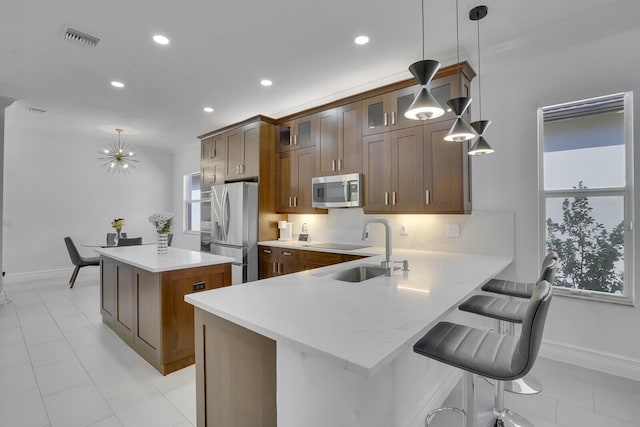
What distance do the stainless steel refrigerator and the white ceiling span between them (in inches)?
50.2

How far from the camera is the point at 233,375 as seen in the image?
132 cm

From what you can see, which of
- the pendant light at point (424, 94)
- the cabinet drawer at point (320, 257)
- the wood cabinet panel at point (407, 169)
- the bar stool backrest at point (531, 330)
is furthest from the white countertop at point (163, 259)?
the bar stool backrest at point (531, 330)

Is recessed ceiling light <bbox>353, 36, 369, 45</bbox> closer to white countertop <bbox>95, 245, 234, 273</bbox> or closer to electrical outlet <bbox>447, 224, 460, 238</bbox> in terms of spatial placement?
electrical outlet <bbox>447, 224, 460, 238</bbox>

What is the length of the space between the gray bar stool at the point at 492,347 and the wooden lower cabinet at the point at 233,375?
0.63 m

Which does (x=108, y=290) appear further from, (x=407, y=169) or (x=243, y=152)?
(x=407, y=169)

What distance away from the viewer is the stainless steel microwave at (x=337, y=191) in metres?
3.46

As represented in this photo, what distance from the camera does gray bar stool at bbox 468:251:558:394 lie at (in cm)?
165

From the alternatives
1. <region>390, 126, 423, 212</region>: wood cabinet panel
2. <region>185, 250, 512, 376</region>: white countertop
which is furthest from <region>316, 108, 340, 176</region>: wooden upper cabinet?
<region>185, 250, 512, 376</region>: white countertop

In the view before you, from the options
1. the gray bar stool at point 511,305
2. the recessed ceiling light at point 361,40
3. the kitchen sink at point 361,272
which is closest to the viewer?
the gray bar stool at point 511,305

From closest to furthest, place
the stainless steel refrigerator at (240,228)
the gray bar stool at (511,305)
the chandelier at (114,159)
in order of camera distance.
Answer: the gray bar stool at (511,305), the stainless steel refrigerator at (240,228), the chandelier at (114,159)

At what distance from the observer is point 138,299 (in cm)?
270

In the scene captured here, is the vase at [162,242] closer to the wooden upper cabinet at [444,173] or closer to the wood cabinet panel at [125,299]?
the wood cabinet panel at [125,299]

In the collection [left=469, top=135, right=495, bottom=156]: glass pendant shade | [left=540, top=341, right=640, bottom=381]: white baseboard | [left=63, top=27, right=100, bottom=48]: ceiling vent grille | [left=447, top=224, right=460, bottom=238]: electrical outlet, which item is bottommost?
[left=540, top=341, right=640, bottom=381]: white baseboard

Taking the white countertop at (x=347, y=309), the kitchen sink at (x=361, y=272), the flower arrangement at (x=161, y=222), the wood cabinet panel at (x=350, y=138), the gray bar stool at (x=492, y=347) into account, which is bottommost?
the gray bar stool at (x=492, y=347)
